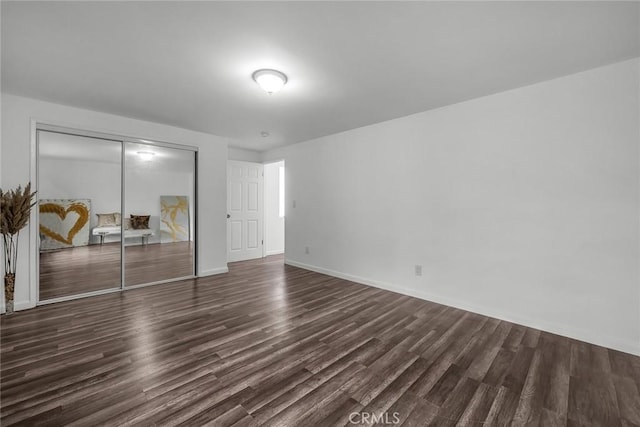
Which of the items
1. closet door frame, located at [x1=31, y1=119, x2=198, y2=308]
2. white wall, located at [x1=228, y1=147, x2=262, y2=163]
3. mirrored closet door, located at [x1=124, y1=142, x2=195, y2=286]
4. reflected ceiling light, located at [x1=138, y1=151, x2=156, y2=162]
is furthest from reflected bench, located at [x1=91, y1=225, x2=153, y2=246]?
white wall, located at [x1=228, y1=147, x2=262, y2=163]

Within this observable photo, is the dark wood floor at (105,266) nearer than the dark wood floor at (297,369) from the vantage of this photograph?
No

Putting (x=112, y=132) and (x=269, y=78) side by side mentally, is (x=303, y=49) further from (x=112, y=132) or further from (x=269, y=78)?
(x=112, y=132)

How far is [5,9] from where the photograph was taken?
1.70 metres

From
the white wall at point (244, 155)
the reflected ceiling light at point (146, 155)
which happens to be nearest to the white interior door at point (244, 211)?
Answer: the white wall at point (244, 155)

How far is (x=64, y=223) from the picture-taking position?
3.41 meters

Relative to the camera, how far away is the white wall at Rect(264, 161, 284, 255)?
668 cm

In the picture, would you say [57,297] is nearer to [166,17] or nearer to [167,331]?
[167,331]

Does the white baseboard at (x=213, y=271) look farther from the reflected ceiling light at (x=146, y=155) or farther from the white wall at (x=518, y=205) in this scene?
the white wall at (x=518, y=205)

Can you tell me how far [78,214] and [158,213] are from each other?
3.05 feet

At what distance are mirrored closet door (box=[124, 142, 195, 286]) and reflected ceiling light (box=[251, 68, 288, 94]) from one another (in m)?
2.52

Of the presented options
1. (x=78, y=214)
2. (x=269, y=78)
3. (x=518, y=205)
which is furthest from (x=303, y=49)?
(x=78, y=214)

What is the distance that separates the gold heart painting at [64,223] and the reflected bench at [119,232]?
0.42 feet

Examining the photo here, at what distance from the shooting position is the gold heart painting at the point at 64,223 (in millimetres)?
3273

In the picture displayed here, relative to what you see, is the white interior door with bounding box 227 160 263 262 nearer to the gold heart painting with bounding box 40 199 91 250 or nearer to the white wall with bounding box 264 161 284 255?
the white wall with bounding box 264 161 284 255
